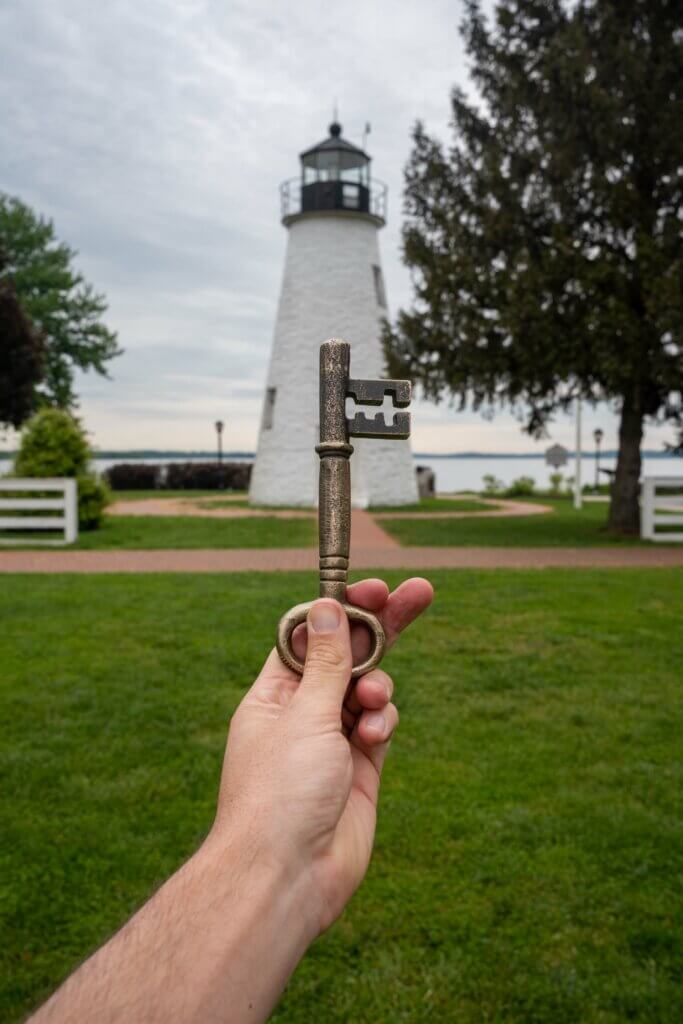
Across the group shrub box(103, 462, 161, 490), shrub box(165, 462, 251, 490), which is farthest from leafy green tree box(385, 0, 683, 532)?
shrub box(103, 462, 161, 490)

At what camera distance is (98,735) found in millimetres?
4980

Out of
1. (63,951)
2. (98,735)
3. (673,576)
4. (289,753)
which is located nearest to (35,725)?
(98,735)

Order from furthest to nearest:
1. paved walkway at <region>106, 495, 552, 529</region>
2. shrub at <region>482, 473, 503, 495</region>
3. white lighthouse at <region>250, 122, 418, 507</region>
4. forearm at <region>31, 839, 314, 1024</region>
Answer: shrub at <region>482, 473, 503, 495</region>, white lighthouse at <region>250, 122, 418, 507</region>, paved walkway at <region>106, 495, 552, 529</region>, forearm at <region>31, 839, 314, 1024</region>

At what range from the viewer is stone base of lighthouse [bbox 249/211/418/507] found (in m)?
23.5

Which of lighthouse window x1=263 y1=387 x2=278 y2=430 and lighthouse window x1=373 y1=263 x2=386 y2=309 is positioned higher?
lighthouse window x1=373 y1=263 x2=386 y2=309

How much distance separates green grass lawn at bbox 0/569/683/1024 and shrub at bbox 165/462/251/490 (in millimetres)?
28599

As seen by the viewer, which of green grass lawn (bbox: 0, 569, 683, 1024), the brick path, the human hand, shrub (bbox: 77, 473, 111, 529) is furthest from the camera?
shrub (bbox: 77, 473, 111, 529)

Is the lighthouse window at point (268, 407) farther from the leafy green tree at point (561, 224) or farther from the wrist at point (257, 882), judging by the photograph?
the wrist at point (257, 882)

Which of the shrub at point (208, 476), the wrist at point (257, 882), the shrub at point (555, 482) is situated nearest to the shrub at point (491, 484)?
the shrub at point (555, 482)

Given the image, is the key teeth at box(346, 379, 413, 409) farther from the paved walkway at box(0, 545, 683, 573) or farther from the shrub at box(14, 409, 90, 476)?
the shrub at box(14, 409, 90, 476)

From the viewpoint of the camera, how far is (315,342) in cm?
2361

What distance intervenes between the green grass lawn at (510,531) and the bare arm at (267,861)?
41.5ft

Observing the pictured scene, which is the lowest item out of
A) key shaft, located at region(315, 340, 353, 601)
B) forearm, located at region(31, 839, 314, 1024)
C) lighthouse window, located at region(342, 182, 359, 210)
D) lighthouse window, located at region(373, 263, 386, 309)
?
forearm, located at region(31, 839, 314, 1024)

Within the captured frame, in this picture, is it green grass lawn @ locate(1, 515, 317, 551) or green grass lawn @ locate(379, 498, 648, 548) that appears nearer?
green grass lawn @ locate(1, 515, 317, 551)
